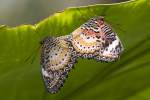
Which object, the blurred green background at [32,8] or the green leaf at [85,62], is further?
the blurred green background at [32,8]

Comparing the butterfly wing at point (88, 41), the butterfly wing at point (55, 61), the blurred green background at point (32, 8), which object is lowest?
the blurred green background at point (32, 8)

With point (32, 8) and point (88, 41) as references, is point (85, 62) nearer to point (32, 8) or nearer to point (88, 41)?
point (88, 41)

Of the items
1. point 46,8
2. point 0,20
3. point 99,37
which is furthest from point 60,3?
point 99,37

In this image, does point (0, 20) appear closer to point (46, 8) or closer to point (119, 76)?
point (46, 8)

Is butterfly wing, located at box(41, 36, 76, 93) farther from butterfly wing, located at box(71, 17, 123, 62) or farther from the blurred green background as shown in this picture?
the blurred green background

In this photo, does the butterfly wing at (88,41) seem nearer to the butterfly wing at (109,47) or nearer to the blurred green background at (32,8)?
the butterfly wing at (109,47)

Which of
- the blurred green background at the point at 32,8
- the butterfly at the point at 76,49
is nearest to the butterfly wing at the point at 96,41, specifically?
the butterfly at the point at 76,49

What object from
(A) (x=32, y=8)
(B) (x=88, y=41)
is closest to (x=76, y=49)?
(B) (x=88, y=41)
